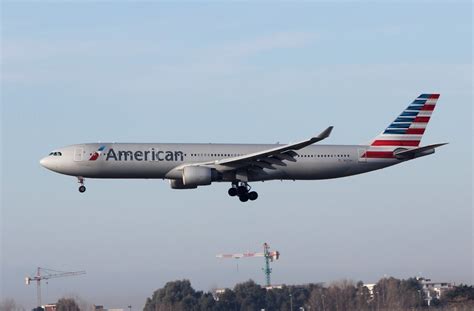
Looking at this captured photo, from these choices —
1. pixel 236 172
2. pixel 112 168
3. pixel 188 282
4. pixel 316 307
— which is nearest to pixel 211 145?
pixel 236 172

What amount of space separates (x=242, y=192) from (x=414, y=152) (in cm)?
1183

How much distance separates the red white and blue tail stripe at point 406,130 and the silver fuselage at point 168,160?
282cm

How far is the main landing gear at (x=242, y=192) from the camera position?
7364 centimetres

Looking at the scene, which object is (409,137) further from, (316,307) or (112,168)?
(112,168)

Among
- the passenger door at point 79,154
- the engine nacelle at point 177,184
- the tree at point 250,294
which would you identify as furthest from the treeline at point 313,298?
the passenger door at point 79,154

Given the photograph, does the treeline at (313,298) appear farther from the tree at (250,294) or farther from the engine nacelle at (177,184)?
the engine nacelle at (177,184)

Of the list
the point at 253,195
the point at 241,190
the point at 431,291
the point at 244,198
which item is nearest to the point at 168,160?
the point at 241,190

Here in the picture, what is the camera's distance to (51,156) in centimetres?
7088

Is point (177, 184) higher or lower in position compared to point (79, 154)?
lower

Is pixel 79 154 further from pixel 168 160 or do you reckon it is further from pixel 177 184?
pixel 177 184

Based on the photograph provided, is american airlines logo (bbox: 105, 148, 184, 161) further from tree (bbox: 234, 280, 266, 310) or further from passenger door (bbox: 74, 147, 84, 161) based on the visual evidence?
tree (bbox: 234, 280, 266, 310)

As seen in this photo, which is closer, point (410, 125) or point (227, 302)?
point (410, 125)

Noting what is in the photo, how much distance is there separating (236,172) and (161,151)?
5.24 metres

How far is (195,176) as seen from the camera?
69188mm
